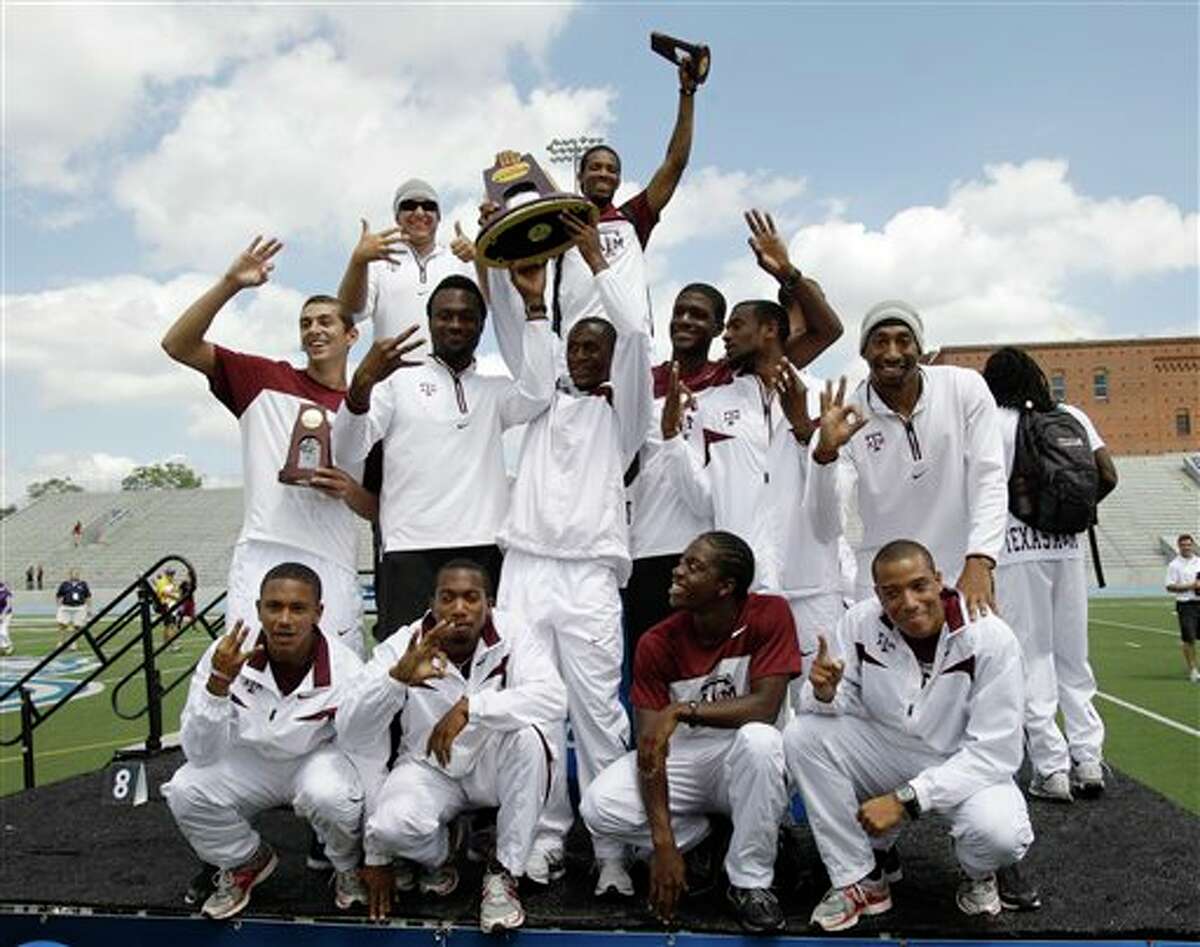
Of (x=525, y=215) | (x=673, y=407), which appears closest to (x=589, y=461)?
(x=673, y=407)

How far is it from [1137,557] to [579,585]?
40.0 m

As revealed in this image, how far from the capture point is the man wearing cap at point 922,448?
450 centimetres

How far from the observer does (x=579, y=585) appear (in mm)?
4492

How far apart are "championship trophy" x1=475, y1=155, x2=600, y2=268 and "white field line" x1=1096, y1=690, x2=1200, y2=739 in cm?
786

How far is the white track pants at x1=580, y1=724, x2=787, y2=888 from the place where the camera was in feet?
12.8

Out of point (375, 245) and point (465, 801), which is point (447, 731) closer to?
point (465, 801)

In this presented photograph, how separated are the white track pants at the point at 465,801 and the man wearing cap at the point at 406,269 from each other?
7.62 feet

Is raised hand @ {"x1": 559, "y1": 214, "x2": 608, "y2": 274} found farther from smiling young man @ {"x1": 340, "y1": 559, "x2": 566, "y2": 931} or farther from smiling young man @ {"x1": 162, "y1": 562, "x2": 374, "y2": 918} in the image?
smiling young man @ {"x1": 162, "y1": 562, "x2": 374, "y2": 918}

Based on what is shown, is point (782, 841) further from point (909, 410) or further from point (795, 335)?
point (795, 335)

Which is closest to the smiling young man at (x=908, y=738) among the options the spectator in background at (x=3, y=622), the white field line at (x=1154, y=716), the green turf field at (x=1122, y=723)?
the green turf field at (x=1122, y=723)

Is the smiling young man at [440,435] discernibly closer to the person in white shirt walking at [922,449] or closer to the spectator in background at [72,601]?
the person in white shirt walking at [922,449]

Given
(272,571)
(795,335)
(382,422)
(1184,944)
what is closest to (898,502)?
(795,335)

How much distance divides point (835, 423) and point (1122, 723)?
24.3 feet

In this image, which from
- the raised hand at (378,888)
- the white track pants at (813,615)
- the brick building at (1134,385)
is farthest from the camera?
the brick building at (1134,385)
